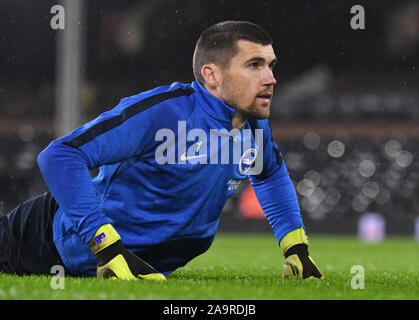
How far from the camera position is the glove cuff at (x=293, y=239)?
3371 millimetres

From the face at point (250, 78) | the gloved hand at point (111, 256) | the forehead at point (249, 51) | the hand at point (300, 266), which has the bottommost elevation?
the hand at point (300, 266)

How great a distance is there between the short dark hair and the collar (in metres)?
→ 0.13

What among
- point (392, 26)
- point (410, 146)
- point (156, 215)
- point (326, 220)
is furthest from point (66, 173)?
point (392, 26)

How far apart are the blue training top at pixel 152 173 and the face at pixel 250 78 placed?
0.27 feet

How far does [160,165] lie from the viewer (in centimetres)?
288

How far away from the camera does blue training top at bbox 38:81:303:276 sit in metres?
2.64

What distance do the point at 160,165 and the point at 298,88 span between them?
16.9 metres

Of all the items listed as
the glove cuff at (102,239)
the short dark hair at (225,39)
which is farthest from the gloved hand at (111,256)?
the short dark hair at (225,39)
